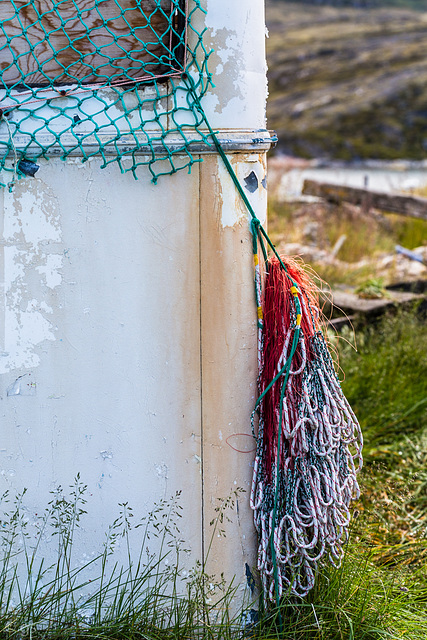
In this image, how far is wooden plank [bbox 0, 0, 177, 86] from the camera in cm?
173

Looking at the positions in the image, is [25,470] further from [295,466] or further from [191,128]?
[191,128]

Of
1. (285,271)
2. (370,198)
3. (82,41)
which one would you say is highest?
(370,198)

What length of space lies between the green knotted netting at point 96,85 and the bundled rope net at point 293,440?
21.6 inches

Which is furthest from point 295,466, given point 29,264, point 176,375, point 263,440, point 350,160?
point 350,160

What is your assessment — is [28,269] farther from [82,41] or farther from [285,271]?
[285,271]

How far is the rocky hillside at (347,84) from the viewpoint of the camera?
31.3m

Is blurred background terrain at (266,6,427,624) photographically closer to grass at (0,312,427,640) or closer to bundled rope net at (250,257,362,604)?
grass at (0,312,427,640)

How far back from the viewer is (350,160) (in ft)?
89.8

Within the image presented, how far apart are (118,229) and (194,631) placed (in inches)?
52.0

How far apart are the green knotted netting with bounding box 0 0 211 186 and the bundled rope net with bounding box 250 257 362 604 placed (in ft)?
1.80

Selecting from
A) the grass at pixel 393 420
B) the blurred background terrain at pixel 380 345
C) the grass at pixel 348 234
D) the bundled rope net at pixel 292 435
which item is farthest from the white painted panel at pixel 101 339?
the grass at pixel 348 234

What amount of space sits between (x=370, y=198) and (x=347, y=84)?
3574 centimetres

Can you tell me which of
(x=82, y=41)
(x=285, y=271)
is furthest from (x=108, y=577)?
(x=82, y=41)

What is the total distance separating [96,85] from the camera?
5.72 feet
